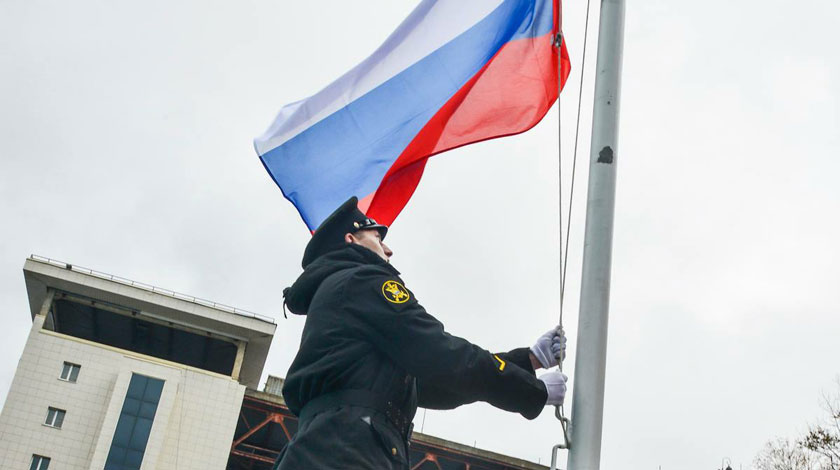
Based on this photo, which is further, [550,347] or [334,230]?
[334,230]

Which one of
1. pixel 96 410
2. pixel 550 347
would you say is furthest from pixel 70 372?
pixel 550 347

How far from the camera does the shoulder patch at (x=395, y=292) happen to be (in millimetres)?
3043

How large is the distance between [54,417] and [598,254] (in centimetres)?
3283

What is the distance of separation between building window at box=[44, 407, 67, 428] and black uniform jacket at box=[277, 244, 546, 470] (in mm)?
32271

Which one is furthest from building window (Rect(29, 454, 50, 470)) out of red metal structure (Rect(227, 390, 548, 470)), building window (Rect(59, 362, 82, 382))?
red metal structure (Rect(227, 390, 548, 470))

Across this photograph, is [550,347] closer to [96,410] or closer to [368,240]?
[368,240]

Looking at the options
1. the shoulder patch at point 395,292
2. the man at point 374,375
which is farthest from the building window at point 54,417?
the shoulder patch at point 395,292

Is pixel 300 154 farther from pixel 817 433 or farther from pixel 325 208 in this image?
pixel 817 433

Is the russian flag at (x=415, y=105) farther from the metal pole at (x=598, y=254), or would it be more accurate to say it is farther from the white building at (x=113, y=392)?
the white building at (x=113, y=392)

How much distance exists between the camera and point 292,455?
9.37 feet

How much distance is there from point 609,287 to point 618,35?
4.47ft

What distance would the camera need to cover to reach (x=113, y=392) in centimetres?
3198

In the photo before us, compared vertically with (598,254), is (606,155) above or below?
above

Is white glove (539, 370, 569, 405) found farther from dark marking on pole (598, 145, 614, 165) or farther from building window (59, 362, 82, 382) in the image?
building window (59, 362, 82, 382)
